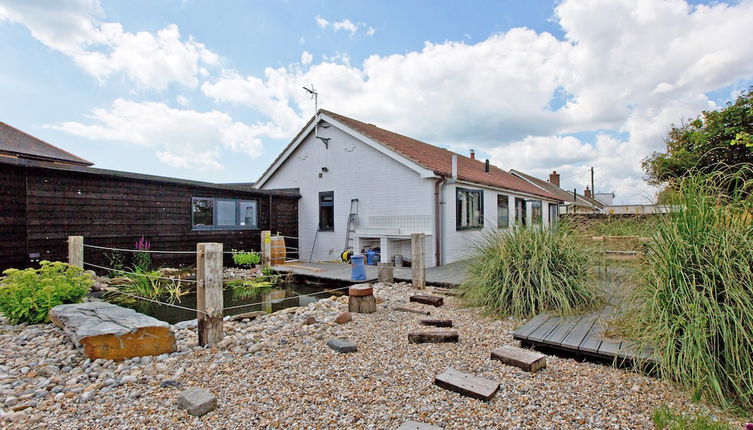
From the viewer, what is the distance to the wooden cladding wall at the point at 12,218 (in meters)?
6.16

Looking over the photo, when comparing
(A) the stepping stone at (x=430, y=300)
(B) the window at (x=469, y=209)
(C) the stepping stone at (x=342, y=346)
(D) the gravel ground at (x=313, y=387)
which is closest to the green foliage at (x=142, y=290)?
(D) the gravel ground at (x=313, y=387)

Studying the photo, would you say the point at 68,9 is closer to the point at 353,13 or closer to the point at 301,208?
the point at 353,13

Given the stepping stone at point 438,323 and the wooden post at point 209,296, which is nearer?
the wooden post at point 209,296

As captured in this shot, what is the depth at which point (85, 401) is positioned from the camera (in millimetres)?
2283

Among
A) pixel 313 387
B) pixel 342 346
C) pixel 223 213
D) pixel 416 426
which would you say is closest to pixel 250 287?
pixel 223 213

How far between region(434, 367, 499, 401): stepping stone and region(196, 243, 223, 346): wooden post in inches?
86.1

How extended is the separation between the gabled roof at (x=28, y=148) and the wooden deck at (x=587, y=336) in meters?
16.9

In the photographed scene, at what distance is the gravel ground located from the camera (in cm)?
199

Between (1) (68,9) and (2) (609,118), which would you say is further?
(2) (609,118)

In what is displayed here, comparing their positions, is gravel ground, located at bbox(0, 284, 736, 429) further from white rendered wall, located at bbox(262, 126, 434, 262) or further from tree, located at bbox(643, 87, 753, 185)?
tree, located at bbox(643, 87, 753, 185)

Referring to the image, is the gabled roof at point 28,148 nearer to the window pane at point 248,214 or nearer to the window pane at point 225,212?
the window pane at point 225,212

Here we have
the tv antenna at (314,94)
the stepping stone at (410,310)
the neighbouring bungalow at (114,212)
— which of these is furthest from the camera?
the tv antenna at (314,94)

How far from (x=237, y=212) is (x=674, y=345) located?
381 inches

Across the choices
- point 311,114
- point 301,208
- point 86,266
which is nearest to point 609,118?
point 311,114
